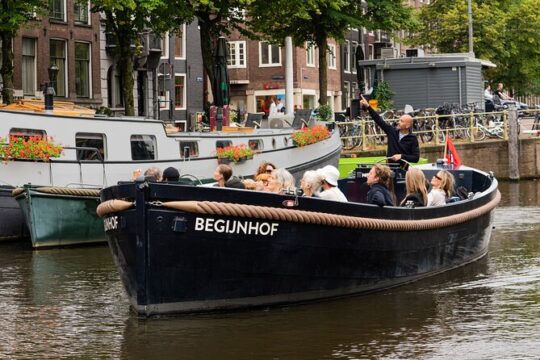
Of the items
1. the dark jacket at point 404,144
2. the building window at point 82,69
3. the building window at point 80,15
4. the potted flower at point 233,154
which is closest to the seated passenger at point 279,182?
the dark jacket at point 404,144

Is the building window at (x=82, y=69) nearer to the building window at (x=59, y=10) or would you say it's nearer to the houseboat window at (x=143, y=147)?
the building window at (x=59, y=10)

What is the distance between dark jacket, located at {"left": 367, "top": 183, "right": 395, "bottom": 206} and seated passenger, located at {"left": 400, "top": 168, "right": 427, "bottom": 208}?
0.72 m

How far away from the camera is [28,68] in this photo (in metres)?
41.4

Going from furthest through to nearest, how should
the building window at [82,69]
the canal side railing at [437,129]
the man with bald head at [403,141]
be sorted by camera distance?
the building window at [82,69], the canal side railing at [437,129], the man with bald head at [403,141]

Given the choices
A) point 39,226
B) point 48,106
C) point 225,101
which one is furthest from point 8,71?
point 39,226

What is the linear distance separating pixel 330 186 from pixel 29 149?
9118 millimetres

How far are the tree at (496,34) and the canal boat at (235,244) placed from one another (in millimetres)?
50661

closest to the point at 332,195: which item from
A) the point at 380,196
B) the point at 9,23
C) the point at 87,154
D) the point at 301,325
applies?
the point at 380,196

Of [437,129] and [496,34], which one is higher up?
[496,34]

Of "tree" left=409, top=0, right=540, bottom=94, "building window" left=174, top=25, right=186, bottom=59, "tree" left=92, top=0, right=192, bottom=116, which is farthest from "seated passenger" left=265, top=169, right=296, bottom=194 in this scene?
"tree" left=409, top=0, right=540, bottom=94

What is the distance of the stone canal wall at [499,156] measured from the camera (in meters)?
41.1

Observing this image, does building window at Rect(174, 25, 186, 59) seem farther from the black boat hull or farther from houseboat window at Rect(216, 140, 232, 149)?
the black boat hull

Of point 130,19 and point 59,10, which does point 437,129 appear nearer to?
point 130,19

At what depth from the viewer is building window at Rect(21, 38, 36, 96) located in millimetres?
41219
